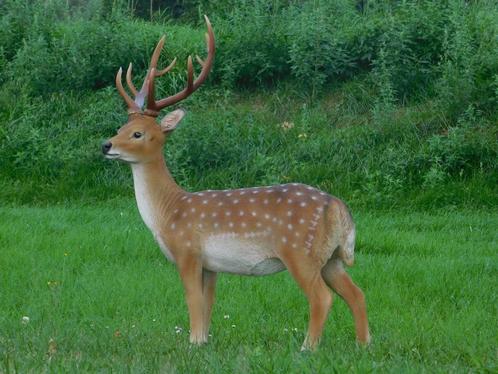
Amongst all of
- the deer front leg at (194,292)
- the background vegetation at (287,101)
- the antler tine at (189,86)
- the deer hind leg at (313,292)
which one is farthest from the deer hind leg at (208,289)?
the background vegetation at (287,101)

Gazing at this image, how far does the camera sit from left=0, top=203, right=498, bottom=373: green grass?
5719 mm

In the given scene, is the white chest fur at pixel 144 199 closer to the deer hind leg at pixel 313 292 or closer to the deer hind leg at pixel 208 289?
the deer hind leg at pixel 208 289

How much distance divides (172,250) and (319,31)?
8270mm

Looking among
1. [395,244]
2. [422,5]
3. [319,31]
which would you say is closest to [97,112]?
[319,31]

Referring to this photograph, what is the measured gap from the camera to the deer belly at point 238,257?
649cm

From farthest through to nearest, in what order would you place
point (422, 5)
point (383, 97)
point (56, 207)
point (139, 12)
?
point (139, 12), point (422, 5), point (383, 97), point (56, 207)

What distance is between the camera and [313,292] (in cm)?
634

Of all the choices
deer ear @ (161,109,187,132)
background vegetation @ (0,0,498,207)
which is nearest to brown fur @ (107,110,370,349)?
deer ear @ (161,109,187,132)

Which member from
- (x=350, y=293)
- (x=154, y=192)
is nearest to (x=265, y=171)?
(x=154, y=192)

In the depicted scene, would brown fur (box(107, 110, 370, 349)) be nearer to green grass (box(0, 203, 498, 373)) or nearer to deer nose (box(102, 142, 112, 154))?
deer nose (box(102, 142, 112, 154))

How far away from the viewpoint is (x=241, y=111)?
14695 millimetres

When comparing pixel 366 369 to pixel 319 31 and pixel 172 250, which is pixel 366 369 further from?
pixel 319 31

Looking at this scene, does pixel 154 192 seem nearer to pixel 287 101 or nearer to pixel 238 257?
pixel 238 257

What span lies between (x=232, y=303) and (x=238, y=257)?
1742mm
